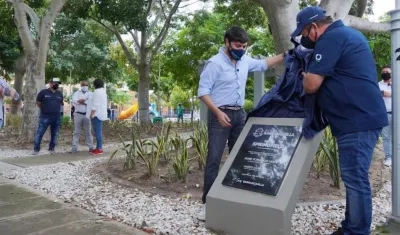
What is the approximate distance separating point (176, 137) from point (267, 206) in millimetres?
3264

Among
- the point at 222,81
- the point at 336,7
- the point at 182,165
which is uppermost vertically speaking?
the point at 336,7

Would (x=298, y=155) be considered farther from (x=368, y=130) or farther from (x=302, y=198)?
(x=302, y=198)

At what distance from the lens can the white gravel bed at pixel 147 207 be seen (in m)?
3.71

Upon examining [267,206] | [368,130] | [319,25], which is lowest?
[267,206]

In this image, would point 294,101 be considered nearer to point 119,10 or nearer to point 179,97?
point 119,10

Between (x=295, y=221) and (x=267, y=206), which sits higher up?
(x=267, y=206)

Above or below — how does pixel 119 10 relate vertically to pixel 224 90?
above

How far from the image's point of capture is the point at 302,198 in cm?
446

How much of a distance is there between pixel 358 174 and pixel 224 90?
150 centimetres

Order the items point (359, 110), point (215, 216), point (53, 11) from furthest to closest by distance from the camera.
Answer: point (53, 11) → point (215, 216) → point (359, 110)

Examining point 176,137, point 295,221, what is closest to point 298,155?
point 295,221

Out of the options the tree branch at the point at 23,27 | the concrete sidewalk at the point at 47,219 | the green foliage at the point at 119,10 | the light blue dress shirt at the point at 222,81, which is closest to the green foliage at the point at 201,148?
the light blue dress shirt at the point at 222,81

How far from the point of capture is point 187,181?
5.30 meters

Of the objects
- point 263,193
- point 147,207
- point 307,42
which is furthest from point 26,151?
point 307,42
